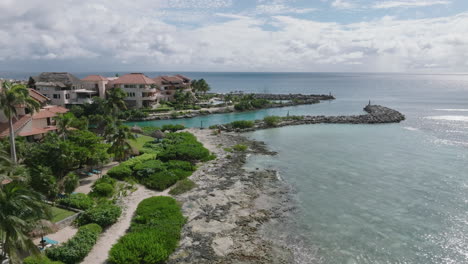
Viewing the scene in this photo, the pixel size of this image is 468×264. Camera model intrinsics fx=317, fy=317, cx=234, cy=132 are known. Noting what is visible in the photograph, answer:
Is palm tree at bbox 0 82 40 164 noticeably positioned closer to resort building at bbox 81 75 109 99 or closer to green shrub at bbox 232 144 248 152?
green shrub at bbox 232 144 248 152

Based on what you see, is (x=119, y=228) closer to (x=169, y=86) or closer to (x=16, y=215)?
Result: (x=16, y=215)

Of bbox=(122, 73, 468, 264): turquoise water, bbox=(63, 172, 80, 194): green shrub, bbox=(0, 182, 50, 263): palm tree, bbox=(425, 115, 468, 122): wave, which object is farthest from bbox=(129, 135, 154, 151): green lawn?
bbox=(425, 115, 468, 122): wave

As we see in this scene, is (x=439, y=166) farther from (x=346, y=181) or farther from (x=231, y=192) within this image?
(x=231, y=192)

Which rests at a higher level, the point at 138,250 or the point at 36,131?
the point at 36,131

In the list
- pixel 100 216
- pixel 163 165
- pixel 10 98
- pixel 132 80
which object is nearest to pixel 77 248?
pixel 100 216

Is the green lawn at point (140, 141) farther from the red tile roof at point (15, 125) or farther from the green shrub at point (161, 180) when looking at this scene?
the red tile roof at point (15, 125)

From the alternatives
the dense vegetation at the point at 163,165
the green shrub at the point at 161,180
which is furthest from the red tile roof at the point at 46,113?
the green shrub at the point at 161,180

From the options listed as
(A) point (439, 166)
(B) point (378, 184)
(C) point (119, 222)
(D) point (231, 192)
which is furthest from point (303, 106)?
(C) point (119, 222)
